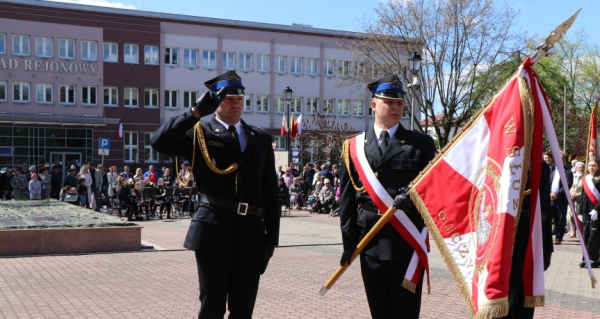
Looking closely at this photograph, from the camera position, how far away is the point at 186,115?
4852 mm

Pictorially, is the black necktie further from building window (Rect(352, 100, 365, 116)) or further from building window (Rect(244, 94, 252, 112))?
building window (Rect(352, 100, 365, 116))

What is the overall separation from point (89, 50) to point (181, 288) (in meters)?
42.6

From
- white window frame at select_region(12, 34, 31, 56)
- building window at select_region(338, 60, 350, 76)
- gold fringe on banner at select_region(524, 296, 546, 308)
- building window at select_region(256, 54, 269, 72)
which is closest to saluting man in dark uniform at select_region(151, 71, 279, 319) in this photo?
gold fringe on banner at select_region(524, 296, 546, 308)

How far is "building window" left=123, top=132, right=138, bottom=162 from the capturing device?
51281mm

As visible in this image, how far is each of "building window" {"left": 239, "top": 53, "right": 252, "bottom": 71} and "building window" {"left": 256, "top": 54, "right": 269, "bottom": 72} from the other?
0.62m

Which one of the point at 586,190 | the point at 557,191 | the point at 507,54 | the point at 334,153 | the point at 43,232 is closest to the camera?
the point at 586,190

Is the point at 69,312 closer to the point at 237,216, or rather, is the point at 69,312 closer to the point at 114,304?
the point at 114,304

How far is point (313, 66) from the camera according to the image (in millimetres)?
58562

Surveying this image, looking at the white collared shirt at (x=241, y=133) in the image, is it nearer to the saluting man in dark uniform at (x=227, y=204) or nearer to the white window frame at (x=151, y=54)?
the saluting man in dark uniform at (x=227, y=204)

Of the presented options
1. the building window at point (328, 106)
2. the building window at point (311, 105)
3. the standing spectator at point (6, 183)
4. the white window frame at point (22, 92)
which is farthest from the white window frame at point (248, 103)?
the standing spectator at point (6, 183)

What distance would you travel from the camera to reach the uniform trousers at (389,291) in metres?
4.97

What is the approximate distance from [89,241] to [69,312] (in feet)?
19.5

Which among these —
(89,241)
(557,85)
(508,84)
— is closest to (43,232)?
(89,241)

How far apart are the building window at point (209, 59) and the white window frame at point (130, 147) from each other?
24.5 ft
